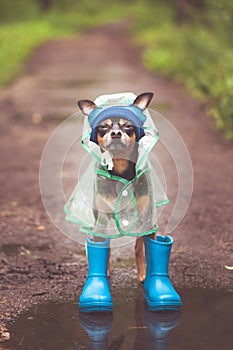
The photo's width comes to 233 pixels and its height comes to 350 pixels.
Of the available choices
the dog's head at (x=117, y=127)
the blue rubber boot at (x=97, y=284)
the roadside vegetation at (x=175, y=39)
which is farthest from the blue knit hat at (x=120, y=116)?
the roadside vegetation at (x=175, y=39)

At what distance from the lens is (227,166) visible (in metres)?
7.39

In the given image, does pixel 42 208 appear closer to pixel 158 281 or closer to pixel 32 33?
pixel 158 281

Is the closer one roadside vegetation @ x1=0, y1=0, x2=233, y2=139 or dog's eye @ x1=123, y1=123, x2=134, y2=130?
dog's eye @ x1=123, y1=123, x2=134, y2=130

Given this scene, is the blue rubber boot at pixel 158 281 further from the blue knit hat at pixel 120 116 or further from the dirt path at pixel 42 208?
the blue knit hat at pixel 120 116

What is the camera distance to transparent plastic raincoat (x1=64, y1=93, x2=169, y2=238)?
3.66 m

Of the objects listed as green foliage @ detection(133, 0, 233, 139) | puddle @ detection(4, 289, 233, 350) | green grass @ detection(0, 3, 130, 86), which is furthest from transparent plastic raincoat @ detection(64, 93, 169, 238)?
green grass @ detection(0, 3, 130, 86)

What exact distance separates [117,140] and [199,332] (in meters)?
1.05

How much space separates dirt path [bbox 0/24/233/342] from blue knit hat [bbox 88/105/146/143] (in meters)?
1.03

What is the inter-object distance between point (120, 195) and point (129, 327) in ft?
2.26

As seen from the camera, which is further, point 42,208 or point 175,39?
point 175,39

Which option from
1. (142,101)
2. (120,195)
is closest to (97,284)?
(120,195)

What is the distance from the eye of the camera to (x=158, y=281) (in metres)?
3.79

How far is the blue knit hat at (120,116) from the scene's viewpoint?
3522 mm

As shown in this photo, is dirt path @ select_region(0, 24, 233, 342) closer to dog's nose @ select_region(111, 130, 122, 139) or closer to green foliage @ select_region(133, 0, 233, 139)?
green foliage @ select_region(133, 0, 233, 139)
